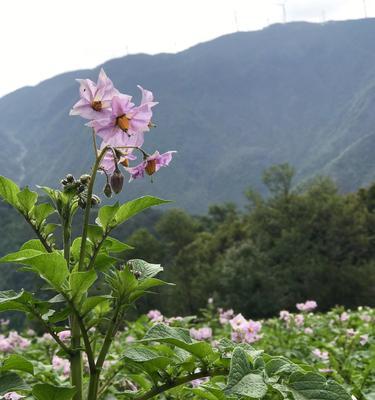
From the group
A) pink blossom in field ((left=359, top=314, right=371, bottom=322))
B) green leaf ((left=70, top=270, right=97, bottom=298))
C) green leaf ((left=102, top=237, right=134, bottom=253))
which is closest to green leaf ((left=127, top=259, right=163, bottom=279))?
green leaf ((left=102, top=237, right=134, bottom=253))

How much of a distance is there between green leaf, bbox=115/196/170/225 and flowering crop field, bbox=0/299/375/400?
0.31 meters

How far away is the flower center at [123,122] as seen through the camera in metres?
1.64

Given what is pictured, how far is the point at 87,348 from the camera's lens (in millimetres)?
1541

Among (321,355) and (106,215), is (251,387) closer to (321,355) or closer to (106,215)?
(106,215)

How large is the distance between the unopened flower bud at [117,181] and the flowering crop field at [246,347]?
414mm

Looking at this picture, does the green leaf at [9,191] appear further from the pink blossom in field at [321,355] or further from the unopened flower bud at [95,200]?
the pink blossom in field at [321,355]

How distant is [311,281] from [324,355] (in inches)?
1517

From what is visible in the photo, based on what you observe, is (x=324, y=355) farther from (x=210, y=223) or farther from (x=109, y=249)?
(x=210, y=223)

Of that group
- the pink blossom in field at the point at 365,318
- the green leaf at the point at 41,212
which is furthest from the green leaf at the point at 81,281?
the pink blossom in field at the point at 365,318

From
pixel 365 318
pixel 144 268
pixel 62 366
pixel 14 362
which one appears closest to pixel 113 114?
pixel 144 268

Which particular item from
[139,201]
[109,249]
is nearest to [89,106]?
[139,201]

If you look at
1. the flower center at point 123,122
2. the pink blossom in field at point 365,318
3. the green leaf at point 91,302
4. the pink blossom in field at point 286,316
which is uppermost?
the flower center at point 123,122

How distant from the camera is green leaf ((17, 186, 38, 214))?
1586 millimetres

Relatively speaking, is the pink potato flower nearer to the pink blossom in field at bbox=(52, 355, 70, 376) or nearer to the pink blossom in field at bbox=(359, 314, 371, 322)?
the pink blossom in field at bbox=(52, 355, 70, 376)
